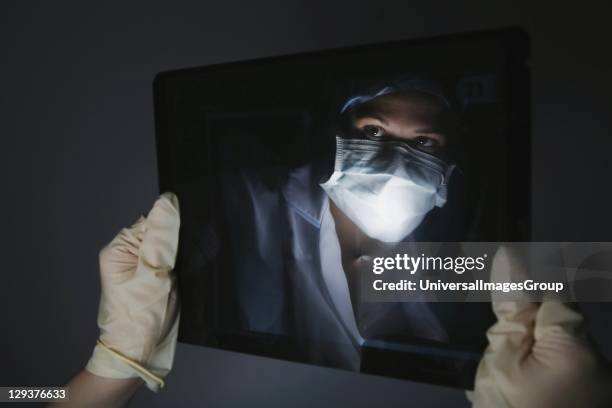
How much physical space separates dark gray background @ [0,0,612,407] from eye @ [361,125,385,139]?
19 centimetres

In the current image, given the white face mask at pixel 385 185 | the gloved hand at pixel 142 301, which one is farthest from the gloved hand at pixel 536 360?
the gloved hand at pixel 142 301

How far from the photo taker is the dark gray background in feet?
2.22

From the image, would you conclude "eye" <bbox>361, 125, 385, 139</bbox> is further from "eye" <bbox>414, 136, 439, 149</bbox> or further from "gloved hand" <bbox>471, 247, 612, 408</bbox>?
"gloved hand" <bbox>471, 247, 612, 408</bbox>


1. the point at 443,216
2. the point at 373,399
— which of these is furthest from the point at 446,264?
the point at 373,399

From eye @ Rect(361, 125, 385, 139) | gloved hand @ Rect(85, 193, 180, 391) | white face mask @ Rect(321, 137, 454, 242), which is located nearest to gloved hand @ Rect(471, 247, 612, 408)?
white face mask @ Rect(321, 137, 454, 242)

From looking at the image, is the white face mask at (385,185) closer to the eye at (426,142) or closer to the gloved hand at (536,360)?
the eye at (426,142)

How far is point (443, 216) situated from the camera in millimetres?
653

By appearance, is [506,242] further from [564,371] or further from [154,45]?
[154,45]

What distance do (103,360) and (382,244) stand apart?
61cm

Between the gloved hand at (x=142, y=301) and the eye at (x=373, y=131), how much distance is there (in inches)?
15.3

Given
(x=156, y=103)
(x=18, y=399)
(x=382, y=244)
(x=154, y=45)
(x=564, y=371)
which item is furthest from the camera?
(x=18, y=399)

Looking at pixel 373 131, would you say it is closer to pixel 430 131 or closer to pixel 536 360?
pixel 430 131

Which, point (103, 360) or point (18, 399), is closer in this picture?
point (103, 360)

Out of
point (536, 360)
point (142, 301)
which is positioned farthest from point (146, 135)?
point (536, 360)
